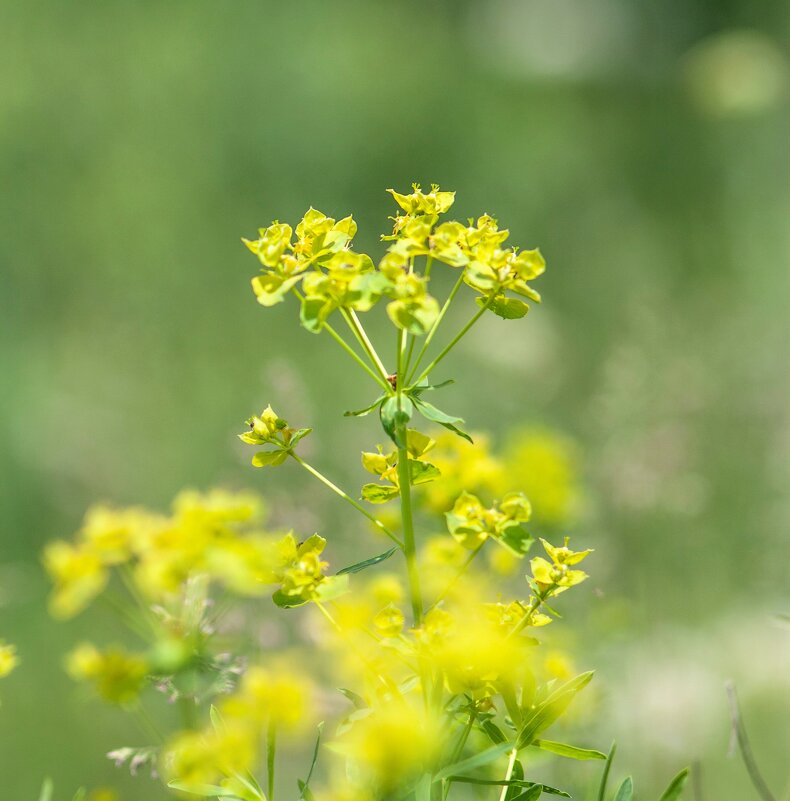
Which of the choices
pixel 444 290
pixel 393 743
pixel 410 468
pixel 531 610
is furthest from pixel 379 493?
pixel 444 290

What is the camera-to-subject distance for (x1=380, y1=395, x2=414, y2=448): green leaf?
64 cm

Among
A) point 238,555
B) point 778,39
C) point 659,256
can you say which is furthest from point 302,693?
point 778,39

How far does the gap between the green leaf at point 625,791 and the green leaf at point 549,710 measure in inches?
3.0

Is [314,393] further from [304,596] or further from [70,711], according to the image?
[304,596]

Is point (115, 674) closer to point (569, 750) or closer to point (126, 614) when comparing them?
point (126, 614)

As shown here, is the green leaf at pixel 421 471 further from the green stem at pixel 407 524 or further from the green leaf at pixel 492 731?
the green leaf at pixel 492 731

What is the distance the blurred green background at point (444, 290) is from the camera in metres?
1.97

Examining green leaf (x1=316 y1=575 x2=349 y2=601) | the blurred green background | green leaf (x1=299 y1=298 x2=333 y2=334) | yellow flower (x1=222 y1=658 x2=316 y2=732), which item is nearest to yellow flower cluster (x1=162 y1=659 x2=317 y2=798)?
yellow flower (x1=222 y1=658 x2=316 y2=732)

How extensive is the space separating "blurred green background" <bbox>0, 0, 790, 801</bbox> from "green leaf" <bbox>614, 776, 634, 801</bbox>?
58 centimetres

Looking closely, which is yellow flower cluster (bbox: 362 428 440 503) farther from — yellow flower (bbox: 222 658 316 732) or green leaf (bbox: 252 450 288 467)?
yellow flower (bbox: 222 658 316 732)

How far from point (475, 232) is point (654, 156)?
11.9ft

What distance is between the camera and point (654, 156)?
405 cm

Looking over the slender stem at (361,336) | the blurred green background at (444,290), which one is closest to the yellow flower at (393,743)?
the slender stem at (361,336)

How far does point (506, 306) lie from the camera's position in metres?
0.70
